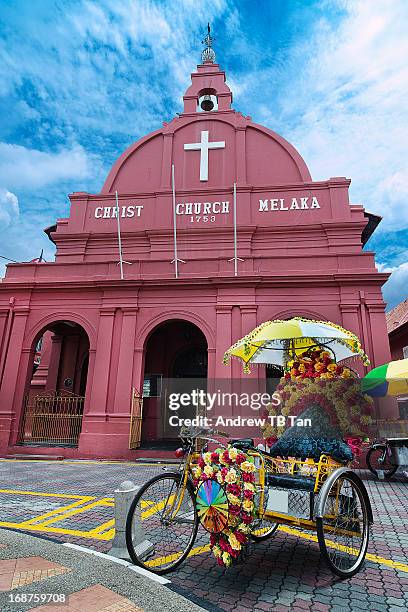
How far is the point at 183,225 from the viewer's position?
14.9 m

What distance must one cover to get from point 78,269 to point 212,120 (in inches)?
357

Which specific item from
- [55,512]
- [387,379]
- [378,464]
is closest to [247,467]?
[55,512]

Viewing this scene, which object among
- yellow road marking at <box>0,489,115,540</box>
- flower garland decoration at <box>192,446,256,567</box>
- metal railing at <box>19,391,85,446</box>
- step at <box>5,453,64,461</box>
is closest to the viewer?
flower garland decoration at <box>192,446,256,567</box>

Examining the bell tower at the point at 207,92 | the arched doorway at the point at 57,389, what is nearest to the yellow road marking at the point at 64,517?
the arched doorway at the point at 57,389

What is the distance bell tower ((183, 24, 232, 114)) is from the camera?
17.5 meters

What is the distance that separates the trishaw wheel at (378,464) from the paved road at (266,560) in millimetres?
1783

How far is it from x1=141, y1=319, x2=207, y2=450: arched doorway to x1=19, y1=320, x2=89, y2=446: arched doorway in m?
2.55

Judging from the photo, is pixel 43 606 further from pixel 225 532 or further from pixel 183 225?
pixel 183 225

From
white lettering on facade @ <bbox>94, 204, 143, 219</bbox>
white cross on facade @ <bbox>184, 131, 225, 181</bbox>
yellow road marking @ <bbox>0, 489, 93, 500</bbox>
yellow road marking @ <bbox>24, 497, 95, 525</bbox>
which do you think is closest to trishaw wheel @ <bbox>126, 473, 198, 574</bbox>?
→ yellow road marking @ <bbox>24, 497, 95, 525</bbox>

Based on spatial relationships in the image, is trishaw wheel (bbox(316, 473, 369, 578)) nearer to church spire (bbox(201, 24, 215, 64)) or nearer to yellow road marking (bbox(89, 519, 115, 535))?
yellow road marking (bbox(89, 519, 115, 535))

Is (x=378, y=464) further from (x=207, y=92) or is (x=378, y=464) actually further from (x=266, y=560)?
(x=207, y=92)

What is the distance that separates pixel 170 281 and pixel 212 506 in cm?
947

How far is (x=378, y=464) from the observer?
9.57 metres

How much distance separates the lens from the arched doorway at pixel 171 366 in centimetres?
1402
